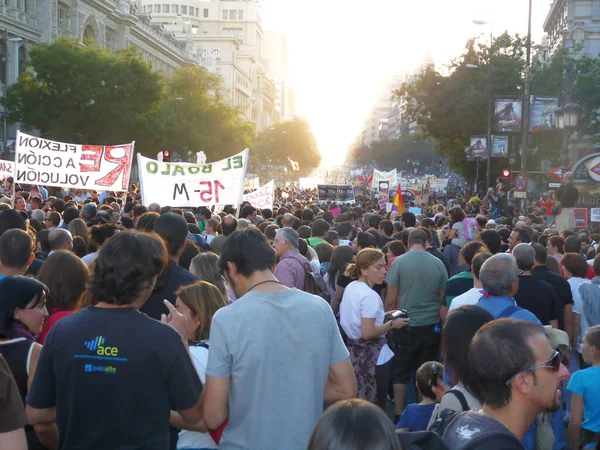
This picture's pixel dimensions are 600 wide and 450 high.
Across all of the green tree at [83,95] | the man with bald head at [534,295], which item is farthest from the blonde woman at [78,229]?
the green tree at [83,95]

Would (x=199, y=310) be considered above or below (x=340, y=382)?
above

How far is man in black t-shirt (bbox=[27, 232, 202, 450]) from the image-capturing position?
3525 millimetres

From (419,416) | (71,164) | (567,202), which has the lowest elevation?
(419,416)

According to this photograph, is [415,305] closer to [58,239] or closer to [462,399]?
[58,239]

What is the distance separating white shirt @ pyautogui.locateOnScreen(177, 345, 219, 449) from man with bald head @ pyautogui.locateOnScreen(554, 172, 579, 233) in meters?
13.5

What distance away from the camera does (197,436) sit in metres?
4.26

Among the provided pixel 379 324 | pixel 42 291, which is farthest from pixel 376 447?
pixel 379 324

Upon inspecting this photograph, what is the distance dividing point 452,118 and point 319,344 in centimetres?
4749

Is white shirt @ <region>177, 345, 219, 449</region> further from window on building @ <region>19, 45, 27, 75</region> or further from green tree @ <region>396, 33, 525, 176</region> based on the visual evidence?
window on building @ <region>19, 45, 27, 75</region>

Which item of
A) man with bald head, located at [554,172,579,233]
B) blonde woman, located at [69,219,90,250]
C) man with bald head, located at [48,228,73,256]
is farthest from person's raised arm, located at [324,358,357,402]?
man with bald head, located at [554,172,579,233]

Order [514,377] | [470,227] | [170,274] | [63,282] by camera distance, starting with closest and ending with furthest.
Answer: [514,377]
[63,282]
[170,274]
[470,227]

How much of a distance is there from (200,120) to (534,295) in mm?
62958

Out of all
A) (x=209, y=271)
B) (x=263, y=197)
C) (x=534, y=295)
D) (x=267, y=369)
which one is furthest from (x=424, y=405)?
(x=263, y=197)

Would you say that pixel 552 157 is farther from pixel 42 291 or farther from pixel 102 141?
pixel 42 291
